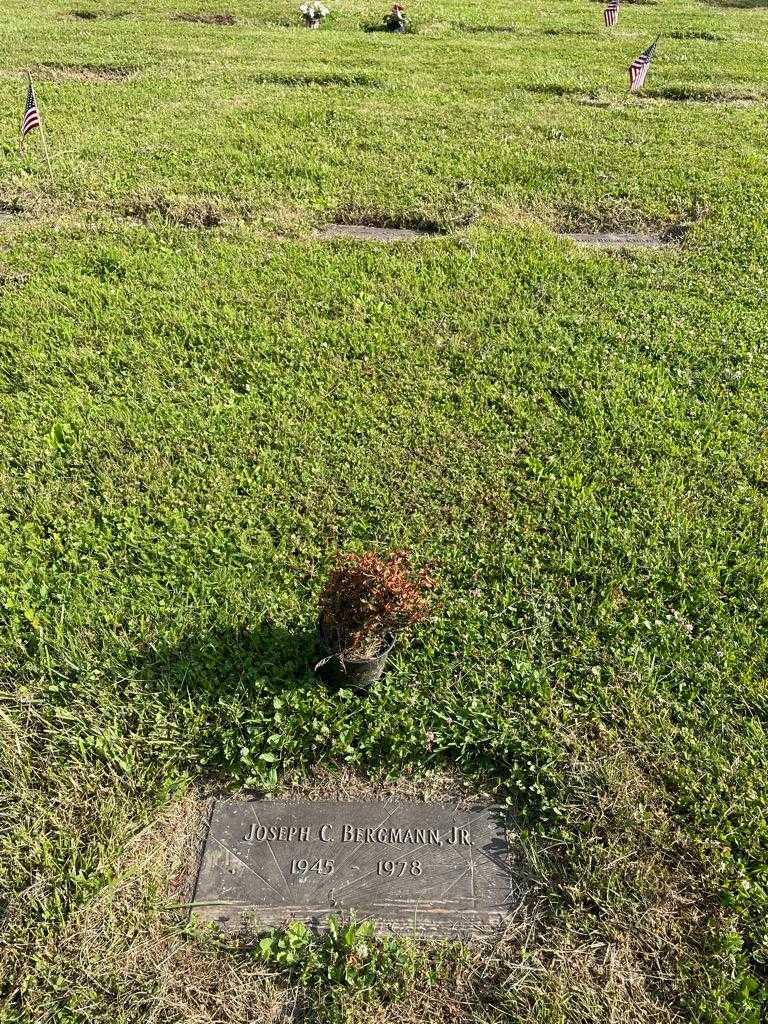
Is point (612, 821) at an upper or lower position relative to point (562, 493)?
lower

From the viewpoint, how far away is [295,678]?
3.41 meters

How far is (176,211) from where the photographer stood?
7332 millimetres

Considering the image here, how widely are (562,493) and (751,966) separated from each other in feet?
8.42

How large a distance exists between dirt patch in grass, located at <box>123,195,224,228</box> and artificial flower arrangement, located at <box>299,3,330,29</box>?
10.6 metres

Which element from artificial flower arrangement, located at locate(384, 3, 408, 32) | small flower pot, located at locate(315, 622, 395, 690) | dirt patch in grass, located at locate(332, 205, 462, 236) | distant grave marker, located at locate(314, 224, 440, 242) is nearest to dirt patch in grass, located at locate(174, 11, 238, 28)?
artificial flower arrangement, located at locate(384, 3, 408, 32)

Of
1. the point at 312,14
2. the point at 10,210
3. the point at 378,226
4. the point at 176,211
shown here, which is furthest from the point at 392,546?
the point at 312,14

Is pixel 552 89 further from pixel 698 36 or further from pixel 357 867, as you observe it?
pixel 357 867

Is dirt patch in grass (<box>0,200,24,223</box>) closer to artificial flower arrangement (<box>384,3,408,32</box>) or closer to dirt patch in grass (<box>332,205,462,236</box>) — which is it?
dirt patch in grass (<box>332,205,462,236</box>)

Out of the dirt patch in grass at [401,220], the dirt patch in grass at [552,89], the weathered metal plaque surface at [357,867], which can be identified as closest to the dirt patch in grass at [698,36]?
the dirt patch in grass at [552,89]

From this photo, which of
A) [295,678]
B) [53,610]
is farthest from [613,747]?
[53,610]

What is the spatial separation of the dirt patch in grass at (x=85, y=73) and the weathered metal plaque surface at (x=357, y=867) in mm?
12549

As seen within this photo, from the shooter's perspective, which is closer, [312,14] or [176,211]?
[176,211]

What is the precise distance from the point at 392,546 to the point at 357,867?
1.75 meters

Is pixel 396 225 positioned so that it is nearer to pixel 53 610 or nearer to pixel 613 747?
pixel 53 610
